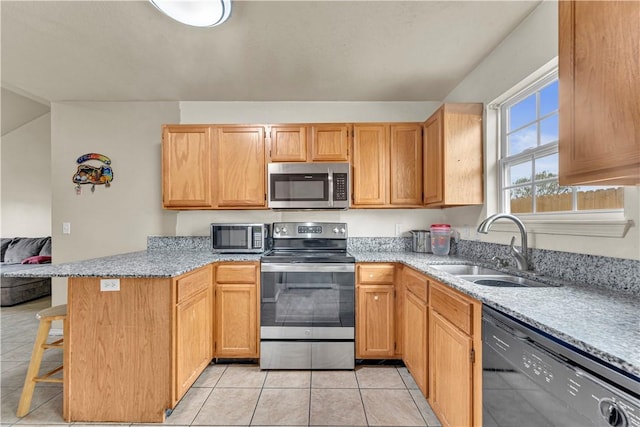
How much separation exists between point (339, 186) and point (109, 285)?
1.83m

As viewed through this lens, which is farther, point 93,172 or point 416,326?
point 93,172

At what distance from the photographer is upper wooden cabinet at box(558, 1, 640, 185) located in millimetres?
835

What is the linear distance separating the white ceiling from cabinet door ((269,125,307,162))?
404 mm

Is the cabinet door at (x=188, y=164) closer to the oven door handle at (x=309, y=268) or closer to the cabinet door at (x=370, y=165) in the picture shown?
the oven door handle at (x=309, y=268)

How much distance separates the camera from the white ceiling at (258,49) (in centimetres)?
171

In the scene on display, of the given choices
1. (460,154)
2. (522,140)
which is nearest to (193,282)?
(460,154)

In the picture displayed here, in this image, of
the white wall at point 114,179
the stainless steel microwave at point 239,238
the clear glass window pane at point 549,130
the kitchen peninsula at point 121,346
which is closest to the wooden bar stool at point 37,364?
the kitchen peninsula at point 121,346

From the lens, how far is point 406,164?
2695 mm

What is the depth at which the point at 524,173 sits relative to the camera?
6.49 ft

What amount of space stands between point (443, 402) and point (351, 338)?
0.85 meters

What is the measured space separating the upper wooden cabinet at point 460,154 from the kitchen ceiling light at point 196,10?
168 cm

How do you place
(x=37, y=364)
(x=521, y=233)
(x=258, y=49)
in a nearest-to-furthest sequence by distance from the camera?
(x=521, y=233) < (x=37, y=364) < (x=258, y=49)

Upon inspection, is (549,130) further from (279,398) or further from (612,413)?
(279,398)

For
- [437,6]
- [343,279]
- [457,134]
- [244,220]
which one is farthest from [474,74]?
[244,220]
